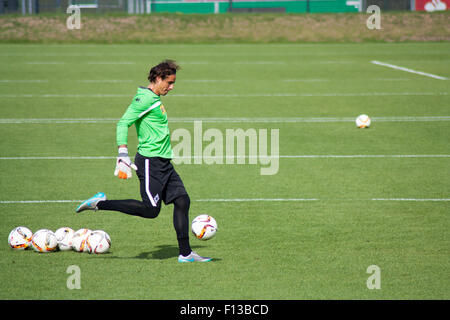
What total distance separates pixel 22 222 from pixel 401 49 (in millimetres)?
30580

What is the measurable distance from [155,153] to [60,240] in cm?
157

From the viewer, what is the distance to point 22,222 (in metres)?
9.19

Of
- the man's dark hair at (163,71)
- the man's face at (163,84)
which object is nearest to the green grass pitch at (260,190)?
the man's face at (163,84)

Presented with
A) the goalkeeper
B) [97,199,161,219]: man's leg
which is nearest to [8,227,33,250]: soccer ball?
[97,199,161,219]: man's leg

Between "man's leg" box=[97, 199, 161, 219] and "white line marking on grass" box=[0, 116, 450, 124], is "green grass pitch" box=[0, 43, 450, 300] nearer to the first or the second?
"white line marking on grass" box=[0, 116, 450, 124]

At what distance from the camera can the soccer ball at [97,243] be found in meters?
7.78

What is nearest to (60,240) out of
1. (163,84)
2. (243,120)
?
(163,84)

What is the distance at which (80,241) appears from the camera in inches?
309

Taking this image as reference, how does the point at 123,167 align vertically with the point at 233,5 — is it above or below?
below

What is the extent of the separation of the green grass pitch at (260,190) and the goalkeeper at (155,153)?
1.61 feet

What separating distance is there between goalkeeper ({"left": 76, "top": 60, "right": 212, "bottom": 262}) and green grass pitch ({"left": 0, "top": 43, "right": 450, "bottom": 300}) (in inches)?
19.4

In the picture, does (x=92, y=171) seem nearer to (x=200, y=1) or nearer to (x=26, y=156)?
(x=26, y=156)

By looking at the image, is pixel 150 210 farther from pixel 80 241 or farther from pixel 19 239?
pixel 19 239
